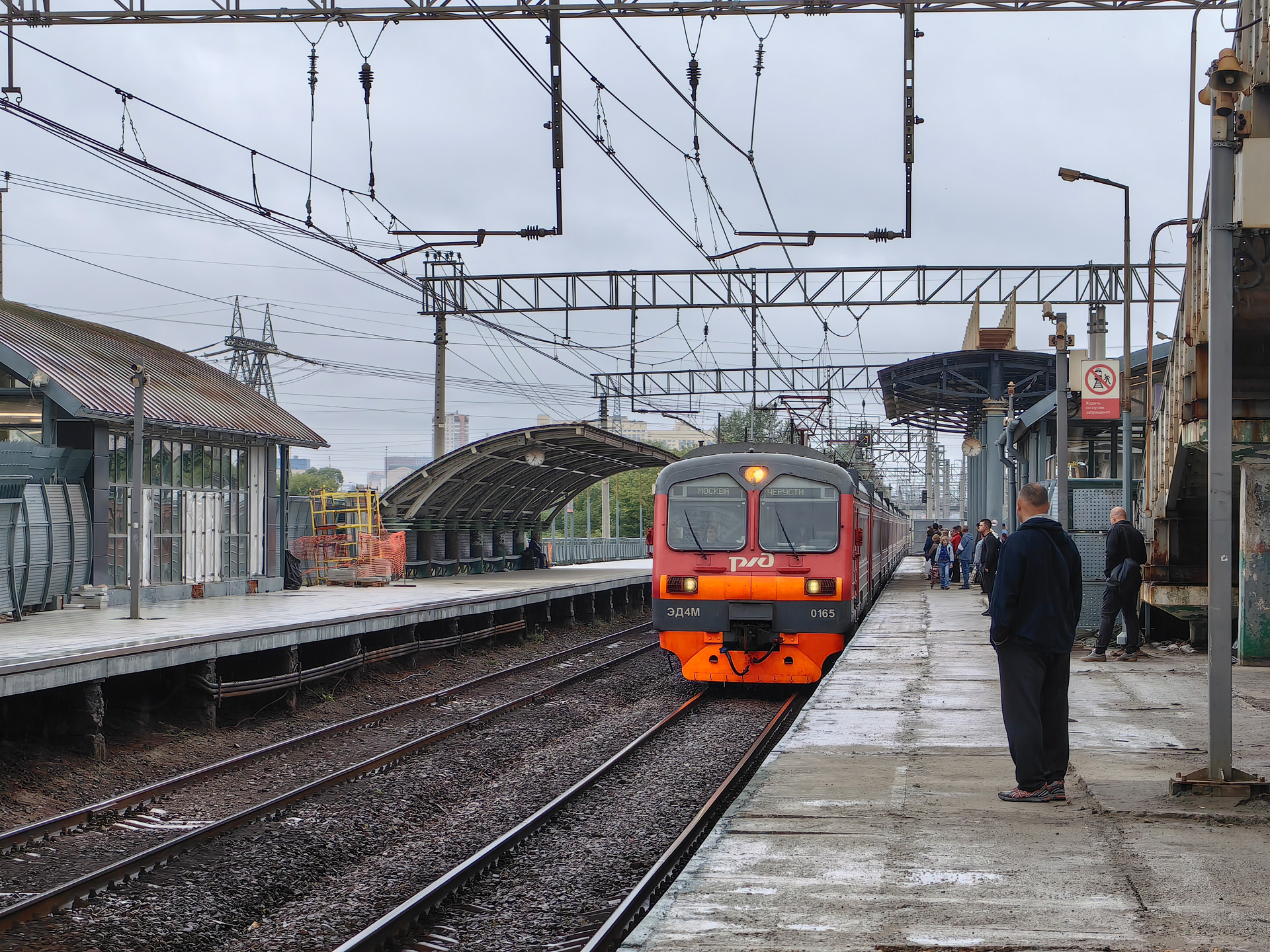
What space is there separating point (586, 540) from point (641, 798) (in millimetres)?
35034

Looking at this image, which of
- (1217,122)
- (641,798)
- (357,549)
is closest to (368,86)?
(641,798)

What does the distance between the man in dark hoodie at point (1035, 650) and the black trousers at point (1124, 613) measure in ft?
24.2

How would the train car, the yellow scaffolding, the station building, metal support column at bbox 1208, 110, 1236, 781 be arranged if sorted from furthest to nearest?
the yellow scaffolding, the station building, the train car, metal support column at bbox 1208, 110, 1236, 781

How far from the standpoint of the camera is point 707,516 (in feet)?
46.9

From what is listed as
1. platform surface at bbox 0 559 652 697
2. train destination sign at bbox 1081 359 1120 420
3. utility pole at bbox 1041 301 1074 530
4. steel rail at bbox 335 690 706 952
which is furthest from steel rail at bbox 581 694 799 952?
train destination sign at bbox 1081 359 1120 420

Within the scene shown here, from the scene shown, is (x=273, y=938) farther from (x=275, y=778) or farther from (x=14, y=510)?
(x=14, y=510)

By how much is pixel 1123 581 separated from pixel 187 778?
9380mm

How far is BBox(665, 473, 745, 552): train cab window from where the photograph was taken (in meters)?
14.2

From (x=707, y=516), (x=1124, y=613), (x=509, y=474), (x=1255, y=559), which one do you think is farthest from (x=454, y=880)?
(x=509, y=474)

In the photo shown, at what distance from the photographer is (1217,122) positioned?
6.41m

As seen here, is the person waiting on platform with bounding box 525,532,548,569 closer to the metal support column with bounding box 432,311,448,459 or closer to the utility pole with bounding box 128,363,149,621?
the metal support column with bounding box 432,311,448,459

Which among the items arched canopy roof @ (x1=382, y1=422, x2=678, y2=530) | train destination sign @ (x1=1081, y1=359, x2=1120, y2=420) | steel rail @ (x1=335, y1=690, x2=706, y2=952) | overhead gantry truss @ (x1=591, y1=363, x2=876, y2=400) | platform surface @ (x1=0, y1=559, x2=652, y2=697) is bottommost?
steel rail @ (x1=335, y1=690, x2=706, y2=952)

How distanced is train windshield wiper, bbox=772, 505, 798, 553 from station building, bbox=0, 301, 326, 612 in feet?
23.6

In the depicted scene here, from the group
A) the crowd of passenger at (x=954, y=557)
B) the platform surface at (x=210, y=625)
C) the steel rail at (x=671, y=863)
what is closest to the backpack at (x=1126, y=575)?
the steel rail at (x=671, y=863)
